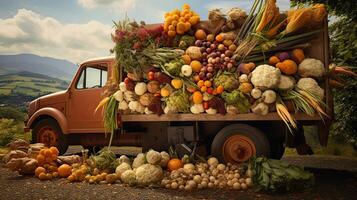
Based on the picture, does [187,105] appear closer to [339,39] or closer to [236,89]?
[236,89]

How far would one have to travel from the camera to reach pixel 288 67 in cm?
522

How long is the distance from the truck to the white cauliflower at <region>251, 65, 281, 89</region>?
1.53 ft

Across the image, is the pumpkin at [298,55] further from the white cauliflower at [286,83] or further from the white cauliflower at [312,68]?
the white cauliflower at [286,83]

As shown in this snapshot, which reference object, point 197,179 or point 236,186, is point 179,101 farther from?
point 236,186

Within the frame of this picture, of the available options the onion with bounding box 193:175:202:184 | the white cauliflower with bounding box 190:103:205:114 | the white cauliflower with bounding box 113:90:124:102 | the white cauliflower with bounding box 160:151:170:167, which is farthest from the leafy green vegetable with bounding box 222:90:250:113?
the white cauliflower with bounding box 113:90:124:102

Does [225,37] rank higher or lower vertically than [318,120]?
higher

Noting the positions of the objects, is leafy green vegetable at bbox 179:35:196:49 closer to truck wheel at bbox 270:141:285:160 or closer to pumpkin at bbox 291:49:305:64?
pumpkin at bbox 291:49:305:64

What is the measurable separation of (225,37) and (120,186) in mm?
2848

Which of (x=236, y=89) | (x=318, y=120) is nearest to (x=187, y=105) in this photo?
(x=236, y=89)

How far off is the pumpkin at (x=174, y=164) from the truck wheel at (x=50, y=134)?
314 cm

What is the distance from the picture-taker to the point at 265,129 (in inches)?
231

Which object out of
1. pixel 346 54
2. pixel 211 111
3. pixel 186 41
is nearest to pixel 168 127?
pixel 211 111

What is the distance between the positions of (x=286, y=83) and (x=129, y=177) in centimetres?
271

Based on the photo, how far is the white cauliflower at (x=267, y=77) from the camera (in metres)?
5.16
